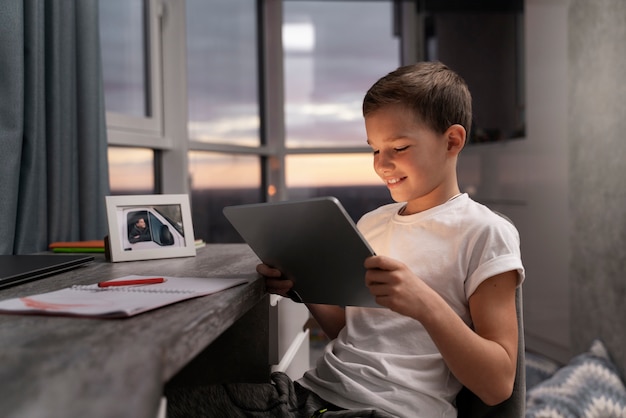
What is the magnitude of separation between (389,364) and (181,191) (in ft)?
5.09

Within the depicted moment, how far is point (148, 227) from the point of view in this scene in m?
1.31

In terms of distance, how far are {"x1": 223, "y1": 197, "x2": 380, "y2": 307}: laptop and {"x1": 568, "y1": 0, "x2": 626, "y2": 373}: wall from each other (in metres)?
1.55

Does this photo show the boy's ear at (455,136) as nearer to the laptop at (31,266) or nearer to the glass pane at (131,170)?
the laptop at (31,266)

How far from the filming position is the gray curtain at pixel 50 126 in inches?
50.5

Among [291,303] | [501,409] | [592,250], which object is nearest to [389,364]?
[501,409]

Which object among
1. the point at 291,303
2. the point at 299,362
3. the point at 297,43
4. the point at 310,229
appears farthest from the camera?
the point at 297,43

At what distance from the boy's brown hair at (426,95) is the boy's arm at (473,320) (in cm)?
30

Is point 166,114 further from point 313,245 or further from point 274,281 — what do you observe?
point 313,245

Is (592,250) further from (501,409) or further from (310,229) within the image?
(310,229)

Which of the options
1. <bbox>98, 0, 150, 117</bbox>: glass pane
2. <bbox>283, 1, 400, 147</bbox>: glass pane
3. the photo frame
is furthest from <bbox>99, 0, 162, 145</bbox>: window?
<bbox>283, 1, 400, 147</bbox>: glass pane

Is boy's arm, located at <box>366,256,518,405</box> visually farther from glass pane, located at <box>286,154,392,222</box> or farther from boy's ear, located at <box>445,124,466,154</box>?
glass pane, located at <box>286,154,392,222</box>

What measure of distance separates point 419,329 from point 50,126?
103cm

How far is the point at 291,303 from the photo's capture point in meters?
1.36

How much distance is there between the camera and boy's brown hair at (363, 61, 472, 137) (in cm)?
100
